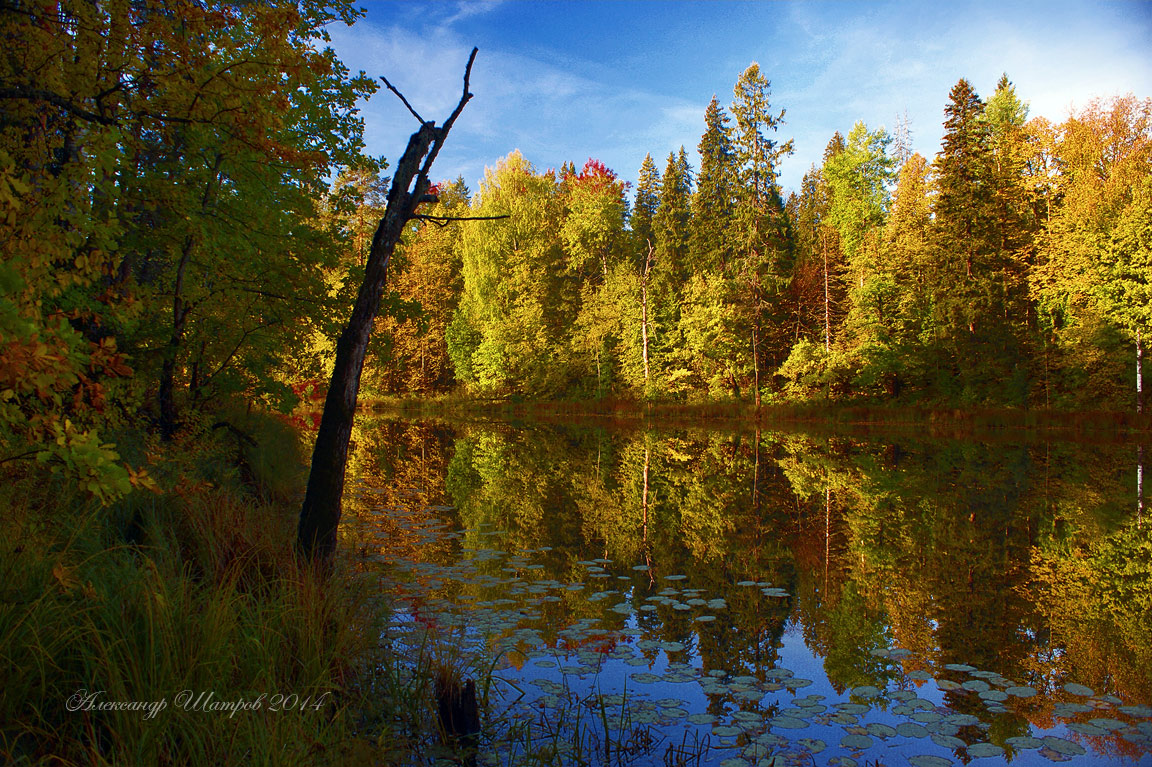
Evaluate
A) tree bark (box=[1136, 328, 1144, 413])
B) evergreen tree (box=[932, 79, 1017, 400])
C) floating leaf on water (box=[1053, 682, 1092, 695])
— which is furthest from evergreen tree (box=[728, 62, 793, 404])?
floating leaf on water (box=[1053, 682, 1092, 695])

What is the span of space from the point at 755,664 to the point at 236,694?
3.85 metres

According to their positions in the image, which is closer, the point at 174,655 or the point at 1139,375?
the point at 174,655

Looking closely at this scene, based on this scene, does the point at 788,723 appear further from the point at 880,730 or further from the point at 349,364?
the point at 349,364

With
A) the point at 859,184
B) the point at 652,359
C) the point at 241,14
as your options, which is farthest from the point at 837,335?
the point at 241,14

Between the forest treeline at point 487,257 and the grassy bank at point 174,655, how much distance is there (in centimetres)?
66

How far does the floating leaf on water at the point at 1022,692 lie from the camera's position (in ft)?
16.0

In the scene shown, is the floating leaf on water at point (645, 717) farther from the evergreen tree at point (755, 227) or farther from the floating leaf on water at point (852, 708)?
the evergreen tree at point (755, 227)

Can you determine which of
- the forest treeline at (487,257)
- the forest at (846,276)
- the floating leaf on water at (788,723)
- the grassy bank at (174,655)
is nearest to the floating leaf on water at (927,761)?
the floating leaf on water at (788,723)

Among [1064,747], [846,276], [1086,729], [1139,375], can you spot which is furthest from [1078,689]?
Answer: [846,276]

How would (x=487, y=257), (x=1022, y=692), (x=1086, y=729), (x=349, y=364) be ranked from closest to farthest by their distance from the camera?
(x=1086, y=729)
(x=1022, y=692)
(x=349, y=364)
(x=487, y=257)

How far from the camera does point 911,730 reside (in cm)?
436

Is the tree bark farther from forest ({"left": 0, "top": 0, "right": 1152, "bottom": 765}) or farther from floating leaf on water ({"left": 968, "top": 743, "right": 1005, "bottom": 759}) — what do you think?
floating leaf on water ({"left": 968, "top": 743, "right": 1005, "bottom": 759})

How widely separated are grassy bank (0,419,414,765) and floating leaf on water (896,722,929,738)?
314 centimetres

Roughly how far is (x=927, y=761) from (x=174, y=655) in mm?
4238
